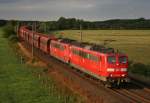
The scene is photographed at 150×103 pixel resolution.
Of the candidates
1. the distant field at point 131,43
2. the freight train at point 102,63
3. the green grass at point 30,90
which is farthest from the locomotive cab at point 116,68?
the distant field at point 131,43

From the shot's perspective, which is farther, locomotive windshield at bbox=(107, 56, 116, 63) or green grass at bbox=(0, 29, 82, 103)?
locomotive windshield at bbox=(107, 56, 116, 63)

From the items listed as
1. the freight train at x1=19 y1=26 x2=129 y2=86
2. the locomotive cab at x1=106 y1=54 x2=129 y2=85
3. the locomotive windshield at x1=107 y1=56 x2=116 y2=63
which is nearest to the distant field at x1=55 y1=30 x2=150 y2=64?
the freight train at x1=19 y1=26 x2=129 y2=86

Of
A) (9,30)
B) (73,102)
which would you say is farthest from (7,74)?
(9,30)

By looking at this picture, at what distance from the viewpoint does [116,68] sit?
31344mm

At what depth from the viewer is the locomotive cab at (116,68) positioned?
3127 cm

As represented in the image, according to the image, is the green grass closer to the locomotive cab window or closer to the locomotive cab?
the locomotive cab

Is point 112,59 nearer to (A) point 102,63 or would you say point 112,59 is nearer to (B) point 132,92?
(A) point 102,63

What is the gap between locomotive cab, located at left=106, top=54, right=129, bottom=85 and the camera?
1231 inches

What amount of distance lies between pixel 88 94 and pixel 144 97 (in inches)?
153

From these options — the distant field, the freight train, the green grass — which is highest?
the freight train

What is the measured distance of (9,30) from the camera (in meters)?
154

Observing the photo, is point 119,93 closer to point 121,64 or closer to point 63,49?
point 121,64

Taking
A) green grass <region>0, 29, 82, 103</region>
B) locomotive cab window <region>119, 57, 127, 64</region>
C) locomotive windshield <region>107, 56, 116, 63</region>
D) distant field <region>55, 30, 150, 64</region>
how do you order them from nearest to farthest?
green grass <region>0, 29, 82, 103</region>
locomotive windshield <region>107, 56, 116, 63</region>
locomotive cab window <region>119, 57, 127, 64</region>
distant field <region>55, 30, 150, 64</region>

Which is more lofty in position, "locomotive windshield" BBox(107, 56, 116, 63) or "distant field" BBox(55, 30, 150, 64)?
"locomotive windshield" BBox(107, 56, 116, 63)
